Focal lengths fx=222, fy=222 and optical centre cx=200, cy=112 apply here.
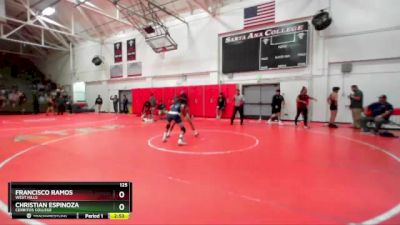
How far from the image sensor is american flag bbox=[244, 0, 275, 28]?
40.5ft

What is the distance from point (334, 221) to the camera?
92.2 inches

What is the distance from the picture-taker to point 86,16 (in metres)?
18.8

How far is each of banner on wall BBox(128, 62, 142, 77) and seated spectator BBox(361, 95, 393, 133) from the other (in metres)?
15.7

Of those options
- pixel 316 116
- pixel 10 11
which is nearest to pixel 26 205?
pixel 316 116

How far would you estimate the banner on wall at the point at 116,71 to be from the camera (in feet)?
65.5

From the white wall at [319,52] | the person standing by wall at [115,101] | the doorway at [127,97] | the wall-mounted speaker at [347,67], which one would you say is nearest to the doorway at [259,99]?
the white wall at [319,52]

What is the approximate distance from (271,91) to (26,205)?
41.1 feet

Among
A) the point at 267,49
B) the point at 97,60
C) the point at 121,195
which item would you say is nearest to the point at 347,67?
the point at 267,49

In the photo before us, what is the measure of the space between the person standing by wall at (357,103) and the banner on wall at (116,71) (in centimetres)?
1742

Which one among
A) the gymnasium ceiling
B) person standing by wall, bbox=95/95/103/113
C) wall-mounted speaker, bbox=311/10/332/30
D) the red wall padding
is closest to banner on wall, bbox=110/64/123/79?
person standing by wall, bbox=95/95/103/113

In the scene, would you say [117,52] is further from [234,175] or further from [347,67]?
[234,175]

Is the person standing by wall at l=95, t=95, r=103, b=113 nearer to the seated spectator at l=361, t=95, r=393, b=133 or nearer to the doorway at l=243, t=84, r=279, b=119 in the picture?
the doorway at l=243, t=84, r=279, b=119

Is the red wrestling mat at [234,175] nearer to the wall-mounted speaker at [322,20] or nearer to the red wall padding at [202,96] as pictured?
the wall-mounted speaker at [322,20]

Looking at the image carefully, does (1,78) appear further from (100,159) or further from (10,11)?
(100,159)
